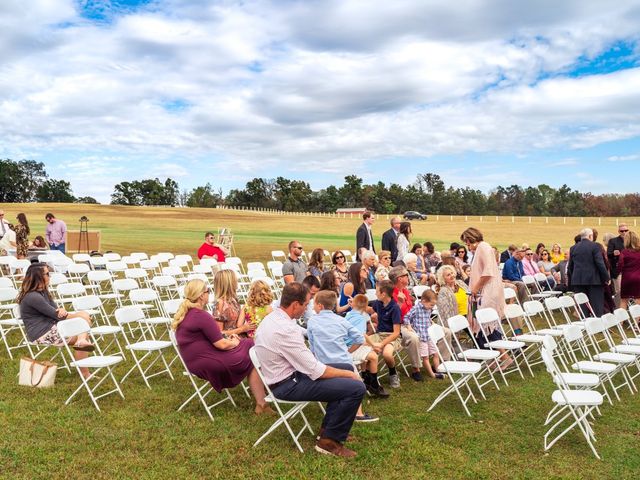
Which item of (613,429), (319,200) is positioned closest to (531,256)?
(613,429)

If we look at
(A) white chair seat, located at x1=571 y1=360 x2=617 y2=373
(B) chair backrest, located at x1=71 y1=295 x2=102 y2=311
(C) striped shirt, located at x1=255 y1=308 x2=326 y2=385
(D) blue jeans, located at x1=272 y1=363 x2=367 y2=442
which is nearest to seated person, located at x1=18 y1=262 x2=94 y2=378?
(B) chair backrest, located at x1=71 y1=295 x2=102 y2=311

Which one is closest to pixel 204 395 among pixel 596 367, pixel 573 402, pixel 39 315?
pixel 39 315

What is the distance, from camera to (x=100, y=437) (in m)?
4.90

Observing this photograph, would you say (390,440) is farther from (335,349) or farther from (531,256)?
(531,256)

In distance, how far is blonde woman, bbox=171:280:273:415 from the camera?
17.8 feet

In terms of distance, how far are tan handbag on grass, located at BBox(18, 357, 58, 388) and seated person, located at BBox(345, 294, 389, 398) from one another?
10.8 ft

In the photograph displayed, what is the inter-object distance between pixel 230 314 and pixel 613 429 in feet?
13.5

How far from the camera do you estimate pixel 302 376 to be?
4789mm

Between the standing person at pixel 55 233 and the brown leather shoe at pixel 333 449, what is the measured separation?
489 inches

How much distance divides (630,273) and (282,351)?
7996mm

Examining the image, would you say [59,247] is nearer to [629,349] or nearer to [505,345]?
[505,345]

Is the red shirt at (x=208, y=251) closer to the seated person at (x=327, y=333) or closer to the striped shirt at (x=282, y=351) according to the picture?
the seated person at (x=327, y=333)

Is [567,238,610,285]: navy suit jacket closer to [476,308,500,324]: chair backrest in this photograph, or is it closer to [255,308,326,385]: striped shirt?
[476,308,500,324]: chair backrest

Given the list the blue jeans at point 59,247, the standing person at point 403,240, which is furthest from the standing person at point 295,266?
the blue jeans at point 59,247
